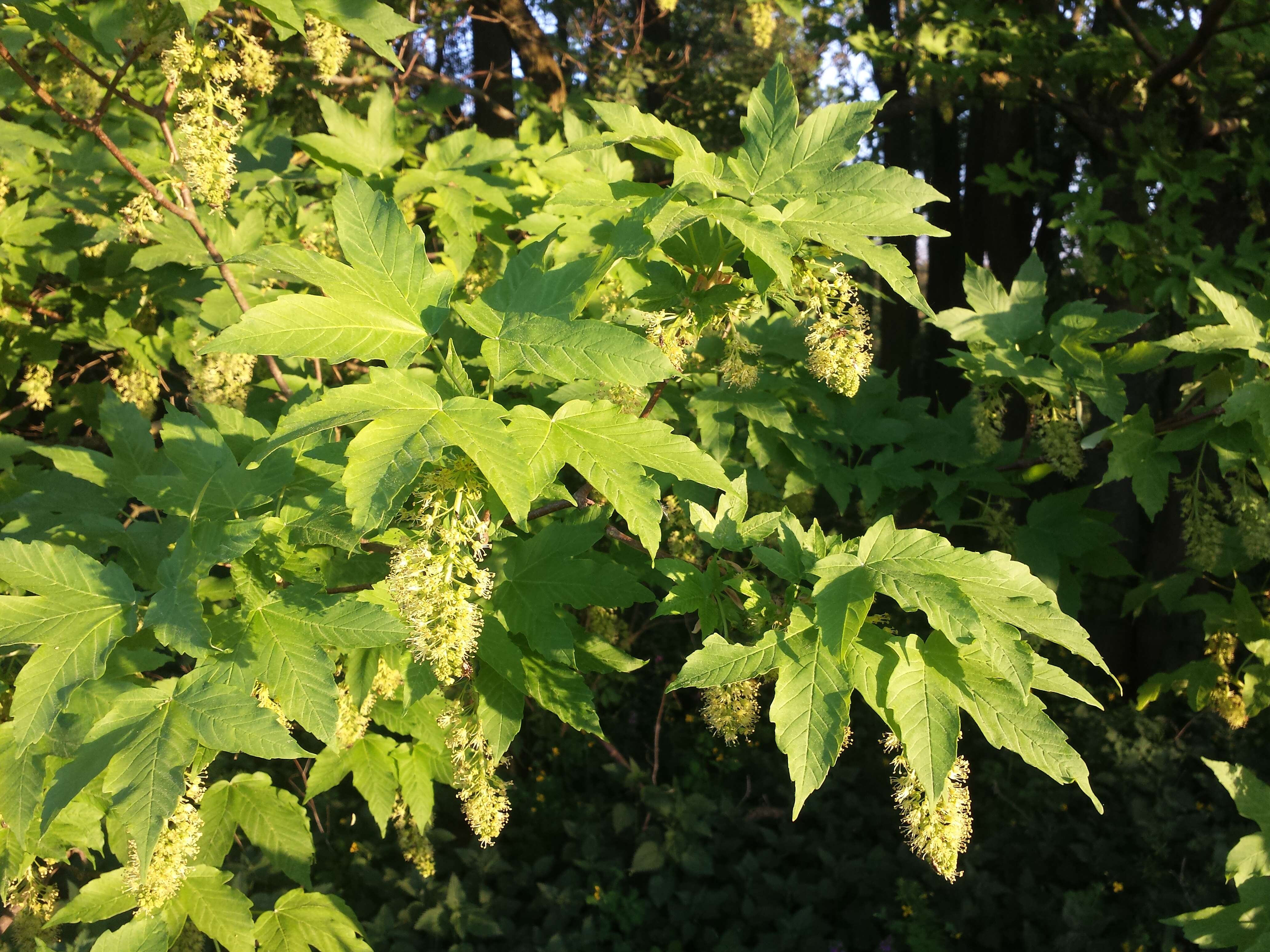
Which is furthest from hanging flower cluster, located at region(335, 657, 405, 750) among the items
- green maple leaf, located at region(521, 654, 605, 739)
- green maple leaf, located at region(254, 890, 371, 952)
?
green maple leaf, located at region(254, 890, 371, 952)

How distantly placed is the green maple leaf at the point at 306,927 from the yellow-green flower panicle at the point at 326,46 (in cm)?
266

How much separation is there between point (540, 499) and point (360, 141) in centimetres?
200

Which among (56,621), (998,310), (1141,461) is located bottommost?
(56,621)

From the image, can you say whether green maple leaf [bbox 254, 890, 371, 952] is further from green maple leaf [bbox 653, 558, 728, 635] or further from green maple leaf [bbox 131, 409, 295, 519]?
green maple leaf [bbox 653, 558, 728, 635]

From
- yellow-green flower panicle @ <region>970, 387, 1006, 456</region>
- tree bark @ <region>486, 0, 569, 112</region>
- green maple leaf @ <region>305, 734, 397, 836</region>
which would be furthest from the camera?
tree bark @ <region>486, 0, 569, 112</region>

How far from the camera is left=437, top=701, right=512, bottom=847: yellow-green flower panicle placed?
89.8 inches

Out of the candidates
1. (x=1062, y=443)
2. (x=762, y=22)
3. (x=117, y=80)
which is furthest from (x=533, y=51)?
(x=1062, y=443)

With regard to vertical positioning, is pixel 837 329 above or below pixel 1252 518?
above

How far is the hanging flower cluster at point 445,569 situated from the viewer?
1562 mm

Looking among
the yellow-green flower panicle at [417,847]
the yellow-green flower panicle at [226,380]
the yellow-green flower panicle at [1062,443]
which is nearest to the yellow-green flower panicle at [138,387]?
the yellow-green flower panicle at [226,380]

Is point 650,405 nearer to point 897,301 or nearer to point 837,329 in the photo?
point 837,329

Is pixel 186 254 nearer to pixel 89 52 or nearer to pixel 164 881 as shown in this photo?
pixel 89 52

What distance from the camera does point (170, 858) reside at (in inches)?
76.9

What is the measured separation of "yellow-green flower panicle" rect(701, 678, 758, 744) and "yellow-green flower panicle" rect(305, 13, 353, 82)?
238 cm
